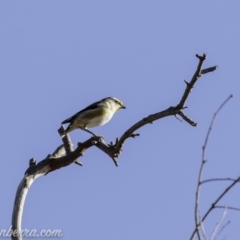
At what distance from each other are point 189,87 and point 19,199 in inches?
81.9

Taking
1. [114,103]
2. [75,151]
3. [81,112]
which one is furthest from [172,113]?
[114,103]

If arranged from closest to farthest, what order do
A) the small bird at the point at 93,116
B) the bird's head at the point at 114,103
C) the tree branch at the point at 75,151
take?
1. the tree branch at the point at 75,151
2. the small bird at the point at 93,116
3. the bird's head at the point at 114,103

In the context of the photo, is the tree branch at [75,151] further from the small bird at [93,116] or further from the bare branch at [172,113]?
the small bird at [93,116]

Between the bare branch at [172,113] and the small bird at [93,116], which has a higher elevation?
the small bird at [93,116]

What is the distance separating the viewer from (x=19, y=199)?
6535 millimetres

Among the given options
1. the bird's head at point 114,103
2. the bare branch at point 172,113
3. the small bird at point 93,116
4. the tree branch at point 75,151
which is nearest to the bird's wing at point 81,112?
the small bird at point 93,116

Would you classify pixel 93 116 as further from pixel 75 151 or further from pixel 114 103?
pixel 75 151

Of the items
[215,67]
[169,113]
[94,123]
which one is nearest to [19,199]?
[169,113]

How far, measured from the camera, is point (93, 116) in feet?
35.7

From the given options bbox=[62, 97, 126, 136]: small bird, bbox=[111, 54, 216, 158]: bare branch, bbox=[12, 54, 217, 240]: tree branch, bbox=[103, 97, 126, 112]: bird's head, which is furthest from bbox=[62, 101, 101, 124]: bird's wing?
bbox=[111, 54, 216, 158]: bare branch

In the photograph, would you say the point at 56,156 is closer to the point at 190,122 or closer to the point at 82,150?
the point at 82,150

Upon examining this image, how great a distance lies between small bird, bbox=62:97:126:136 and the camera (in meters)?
10.3

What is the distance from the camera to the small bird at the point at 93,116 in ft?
33.9

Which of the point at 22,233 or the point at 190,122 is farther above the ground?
the point at 190,122
